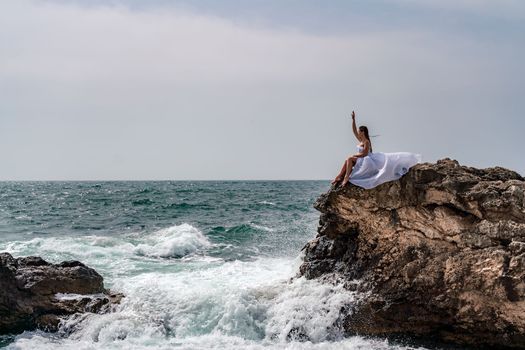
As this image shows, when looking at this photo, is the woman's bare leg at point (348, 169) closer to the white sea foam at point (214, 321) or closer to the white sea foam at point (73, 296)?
the white sea foam at point (214, 321)

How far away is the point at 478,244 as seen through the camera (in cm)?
941

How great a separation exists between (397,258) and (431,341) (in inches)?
61.4

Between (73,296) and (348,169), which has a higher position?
(348,169)

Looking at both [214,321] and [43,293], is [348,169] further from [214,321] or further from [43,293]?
[43,293]

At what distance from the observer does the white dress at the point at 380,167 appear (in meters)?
10.5

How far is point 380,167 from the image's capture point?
10.6 m

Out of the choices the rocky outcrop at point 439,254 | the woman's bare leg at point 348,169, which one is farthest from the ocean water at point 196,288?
the woman's bare leg at point 348,169

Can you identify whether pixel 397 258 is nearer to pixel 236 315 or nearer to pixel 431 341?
pixel 431 341

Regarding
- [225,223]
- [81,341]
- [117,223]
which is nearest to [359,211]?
[81,341]

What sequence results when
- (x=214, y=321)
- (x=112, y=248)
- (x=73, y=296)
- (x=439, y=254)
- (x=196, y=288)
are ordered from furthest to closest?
1. (x=112, y=248)
2. (x=196, y=288)
3. (x=73, y=296)
4. (x=214, y=321)
5. (x=439, y=254)

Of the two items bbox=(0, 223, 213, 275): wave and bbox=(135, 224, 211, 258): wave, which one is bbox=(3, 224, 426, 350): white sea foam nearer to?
bbox=(0, 223, 213, 275): wave

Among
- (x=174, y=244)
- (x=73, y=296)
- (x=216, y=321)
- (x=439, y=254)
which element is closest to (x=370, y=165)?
(x=439, y=254)

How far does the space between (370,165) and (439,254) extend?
213cm

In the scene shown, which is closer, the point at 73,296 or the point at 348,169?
the point at 348,169
